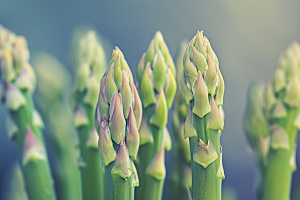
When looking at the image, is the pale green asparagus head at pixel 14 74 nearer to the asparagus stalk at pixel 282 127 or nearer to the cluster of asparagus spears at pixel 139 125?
the cluster of asparagus spears at pixel 139 125

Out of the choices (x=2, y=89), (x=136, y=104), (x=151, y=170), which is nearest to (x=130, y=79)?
(x=136, y=104)

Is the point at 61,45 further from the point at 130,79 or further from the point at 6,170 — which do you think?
the point at 130,79

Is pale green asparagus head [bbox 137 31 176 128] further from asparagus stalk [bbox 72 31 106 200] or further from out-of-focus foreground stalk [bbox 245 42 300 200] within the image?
out-of-focus foreground stalk [bbox 245 42 300 200]

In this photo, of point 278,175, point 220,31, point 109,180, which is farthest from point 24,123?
point 220,31

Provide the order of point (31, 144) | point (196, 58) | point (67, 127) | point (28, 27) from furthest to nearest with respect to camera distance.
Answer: point (28, 27), point (67, 127), point (31, 144), point (196, 58)

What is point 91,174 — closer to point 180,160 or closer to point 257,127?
point 180,160

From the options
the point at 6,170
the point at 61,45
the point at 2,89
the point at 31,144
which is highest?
the point at 61,45
